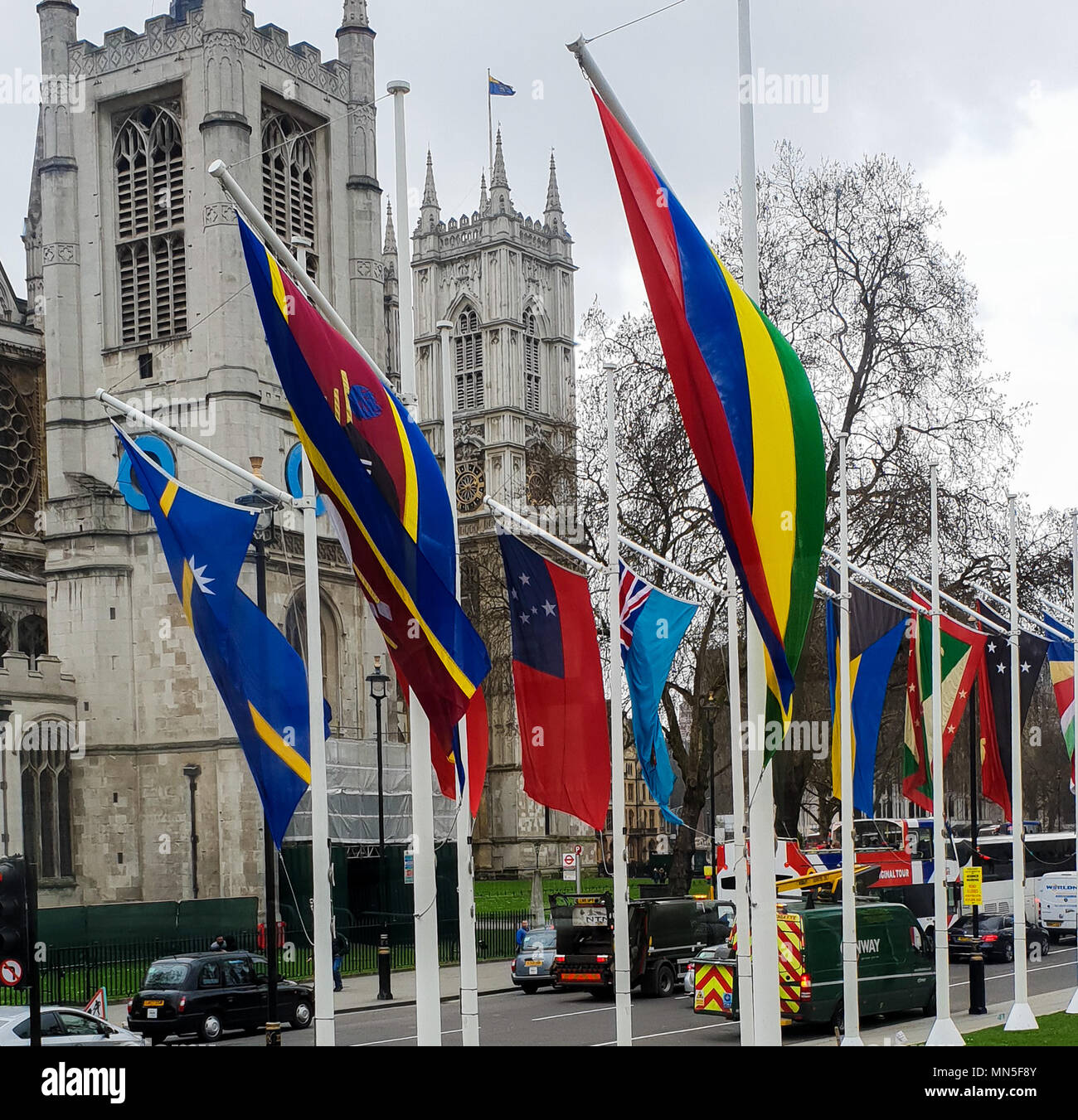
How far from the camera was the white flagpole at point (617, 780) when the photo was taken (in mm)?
15367

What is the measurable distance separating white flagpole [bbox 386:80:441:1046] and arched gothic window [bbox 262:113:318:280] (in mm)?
38065

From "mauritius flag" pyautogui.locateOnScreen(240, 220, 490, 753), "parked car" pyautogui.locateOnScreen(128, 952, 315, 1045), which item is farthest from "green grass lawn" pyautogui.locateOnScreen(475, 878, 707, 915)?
"mauritius flag" pyautogui.locateOnScreen(240, 220, 490, 753)

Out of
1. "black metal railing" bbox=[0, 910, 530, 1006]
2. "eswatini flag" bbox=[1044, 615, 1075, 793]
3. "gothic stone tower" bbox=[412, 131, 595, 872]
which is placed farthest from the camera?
"gothic stone tower" bbox=[412, 131, 595, 872]

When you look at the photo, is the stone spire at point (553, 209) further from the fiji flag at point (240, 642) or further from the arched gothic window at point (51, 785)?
the fiji flag at point (240, 642)

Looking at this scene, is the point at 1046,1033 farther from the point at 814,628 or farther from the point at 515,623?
the point at 814,628

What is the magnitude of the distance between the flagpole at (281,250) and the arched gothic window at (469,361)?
289 ft

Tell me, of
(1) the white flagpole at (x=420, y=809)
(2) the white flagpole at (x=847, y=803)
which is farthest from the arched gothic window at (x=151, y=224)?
(1) the white flagpole at (x=420, y=809)

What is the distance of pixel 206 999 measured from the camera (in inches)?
1001

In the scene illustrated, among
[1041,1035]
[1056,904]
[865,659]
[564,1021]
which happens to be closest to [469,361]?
[1056,904]

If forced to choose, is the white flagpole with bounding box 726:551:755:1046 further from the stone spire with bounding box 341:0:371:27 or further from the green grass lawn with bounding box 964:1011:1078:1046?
the stone spire with bounding box 341:0:371:27

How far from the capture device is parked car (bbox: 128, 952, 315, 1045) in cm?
2497

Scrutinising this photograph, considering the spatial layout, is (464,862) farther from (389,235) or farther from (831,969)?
(389,235)

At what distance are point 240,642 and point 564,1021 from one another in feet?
46.1

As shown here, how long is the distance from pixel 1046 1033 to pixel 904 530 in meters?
19.3
